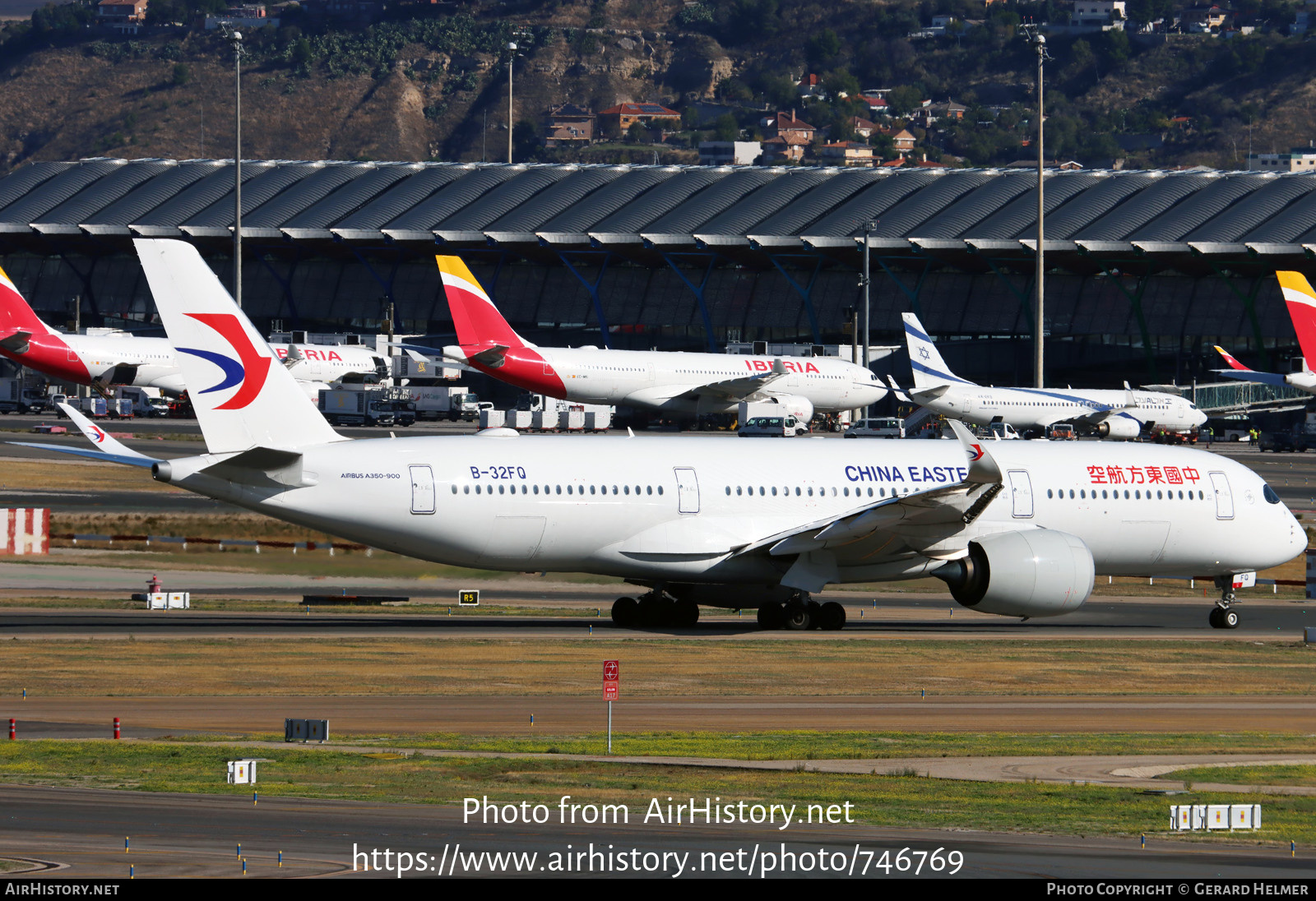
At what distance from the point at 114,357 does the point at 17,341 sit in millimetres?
8122

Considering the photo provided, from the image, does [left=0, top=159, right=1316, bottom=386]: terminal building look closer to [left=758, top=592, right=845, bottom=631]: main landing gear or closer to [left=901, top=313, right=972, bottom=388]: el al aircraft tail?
[left=901, top=313, right=972, bottom=388]: el al aircraft tail

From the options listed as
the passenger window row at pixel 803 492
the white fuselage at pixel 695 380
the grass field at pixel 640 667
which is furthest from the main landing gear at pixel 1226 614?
the white fuselage at pixel 695 380

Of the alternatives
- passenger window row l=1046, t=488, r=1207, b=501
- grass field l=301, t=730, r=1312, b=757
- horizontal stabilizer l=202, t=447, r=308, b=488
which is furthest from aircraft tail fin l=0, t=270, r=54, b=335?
grass field l=301, t=730, r=1312, b=757

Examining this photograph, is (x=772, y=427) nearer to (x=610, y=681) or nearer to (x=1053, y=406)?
(x=1053, y=406)

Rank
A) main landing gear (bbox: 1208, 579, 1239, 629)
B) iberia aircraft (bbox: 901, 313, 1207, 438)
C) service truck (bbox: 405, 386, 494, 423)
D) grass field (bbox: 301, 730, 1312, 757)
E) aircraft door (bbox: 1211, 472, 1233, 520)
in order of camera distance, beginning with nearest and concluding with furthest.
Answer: grass field (bbox: 301, 730, 1312, 757), main landing gear (bbox: 1208, 579, 1239, 629), aircraft door (bbox: 1211, 472, 1233, 520), iberia aircraft (bbox: 901, 313, 1207, 438), service truck (bbox: 405, 386, 494, 423)

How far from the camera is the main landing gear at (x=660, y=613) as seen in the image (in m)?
36.3

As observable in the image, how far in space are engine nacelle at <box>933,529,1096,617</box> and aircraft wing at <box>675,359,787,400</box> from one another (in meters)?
62.5

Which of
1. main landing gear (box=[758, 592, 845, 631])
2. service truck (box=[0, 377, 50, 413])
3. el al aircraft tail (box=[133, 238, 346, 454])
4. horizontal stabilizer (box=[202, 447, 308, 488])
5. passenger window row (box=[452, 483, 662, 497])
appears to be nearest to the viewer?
horizontal stabilizer (box=[202, 447, 308, 488])

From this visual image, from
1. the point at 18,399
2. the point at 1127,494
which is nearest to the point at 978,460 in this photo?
the point at 1127,494

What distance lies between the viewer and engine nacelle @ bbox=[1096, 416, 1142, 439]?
100 m

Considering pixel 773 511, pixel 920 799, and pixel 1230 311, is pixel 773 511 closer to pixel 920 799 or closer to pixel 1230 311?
pixel 920 799

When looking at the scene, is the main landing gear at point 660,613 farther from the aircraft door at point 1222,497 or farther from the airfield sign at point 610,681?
the airfield sign at point 610,681

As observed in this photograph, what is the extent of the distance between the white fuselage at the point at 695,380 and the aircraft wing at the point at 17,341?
27637mm

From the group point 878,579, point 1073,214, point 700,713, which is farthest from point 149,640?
point 1073,214
